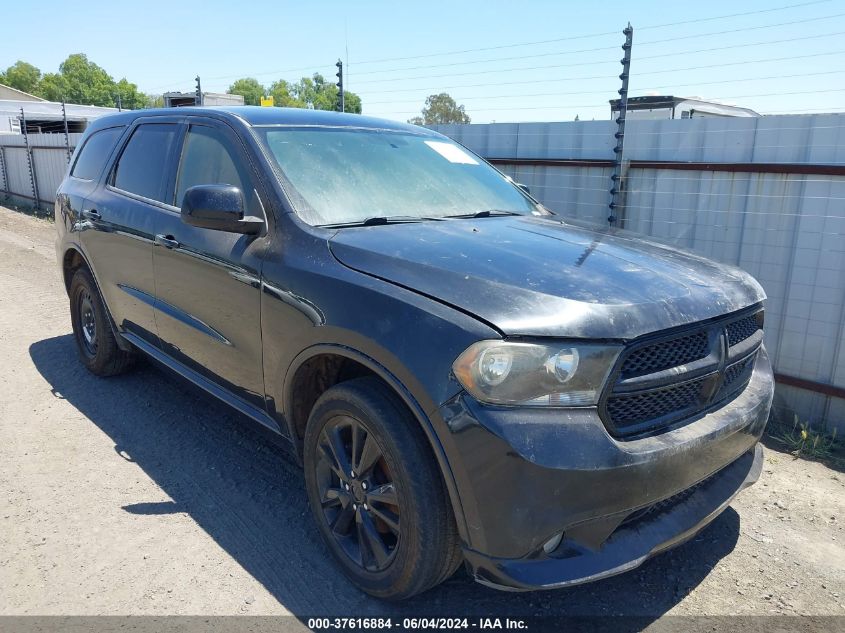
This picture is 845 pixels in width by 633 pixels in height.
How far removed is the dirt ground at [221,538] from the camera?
8.76ft

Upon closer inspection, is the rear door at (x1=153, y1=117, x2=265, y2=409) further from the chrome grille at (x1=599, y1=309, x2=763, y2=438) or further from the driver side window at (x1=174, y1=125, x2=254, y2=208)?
the chrome grille at (x1=599, y1=309, x2=763, y2=438)

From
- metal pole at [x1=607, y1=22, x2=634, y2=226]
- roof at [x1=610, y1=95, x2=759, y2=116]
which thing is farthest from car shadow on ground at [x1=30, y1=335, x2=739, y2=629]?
roof at [x1=610, y1=95, x2=759, y2=116]

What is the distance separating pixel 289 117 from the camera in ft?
11.8

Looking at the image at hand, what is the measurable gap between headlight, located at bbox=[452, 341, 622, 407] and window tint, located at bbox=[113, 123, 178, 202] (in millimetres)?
2622

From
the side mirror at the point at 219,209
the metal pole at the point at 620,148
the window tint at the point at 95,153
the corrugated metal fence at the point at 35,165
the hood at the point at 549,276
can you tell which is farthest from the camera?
the corrugated metal fence at the point at 35,165

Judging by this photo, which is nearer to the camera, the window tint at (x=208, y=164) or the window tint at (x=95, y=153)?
the window tint at (x=208, y=164)

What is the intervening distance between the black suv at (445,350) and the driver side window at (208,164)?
19 millimetres

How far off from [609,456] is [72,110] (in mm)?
43479

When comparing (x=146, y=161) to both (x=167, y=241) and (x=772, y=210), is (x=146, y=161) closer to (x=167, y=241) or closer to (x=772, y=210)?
(x=167, y=241)

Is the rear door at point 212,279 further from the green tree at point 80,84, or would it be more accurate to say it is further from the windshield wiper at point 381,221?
the green tree at point 80,84

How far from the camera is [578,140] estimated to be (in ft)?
19.8

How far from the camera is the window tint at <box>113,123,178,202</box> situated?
13.1 feet

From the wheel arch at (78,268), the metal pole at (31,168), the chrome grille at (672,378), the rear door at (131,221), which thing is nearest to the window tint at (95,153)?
the rear door at (131,221)

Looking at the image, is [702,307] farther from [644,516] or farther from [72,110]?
[72,110]
